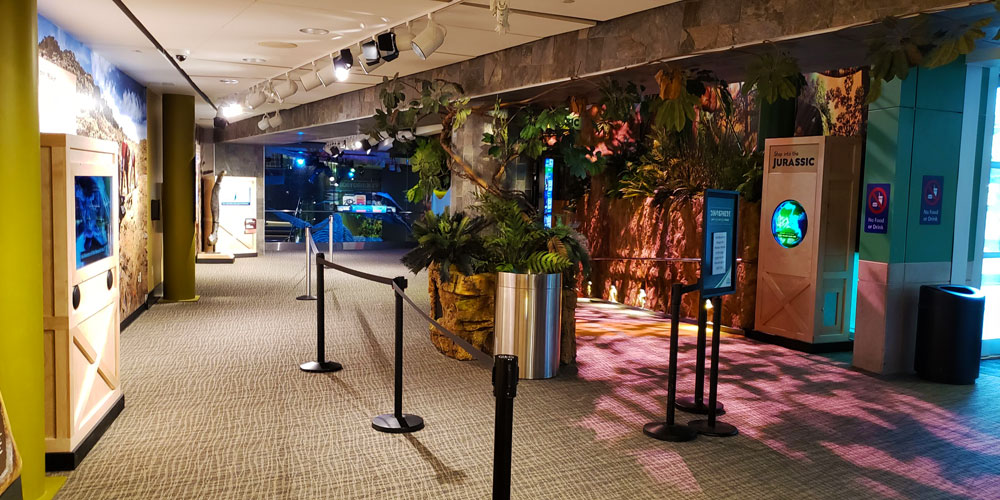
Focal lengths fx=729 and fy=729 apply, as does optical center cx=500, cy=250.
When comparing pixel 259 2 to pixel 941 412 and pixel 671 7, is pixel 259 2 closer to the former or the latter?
pixel 671 7

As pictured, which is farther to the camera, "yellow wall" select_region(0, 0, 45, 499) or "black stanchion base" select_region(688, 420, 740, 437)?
"black stanchion base" select_region(688, 420, 740, 437)

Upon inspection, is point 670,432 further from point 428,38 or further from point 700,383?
point 428,38

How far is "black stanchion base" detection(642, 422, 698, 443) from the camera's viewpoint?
4711mm

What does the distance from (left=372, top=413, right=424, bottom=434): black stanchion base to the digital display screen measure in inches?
79.2

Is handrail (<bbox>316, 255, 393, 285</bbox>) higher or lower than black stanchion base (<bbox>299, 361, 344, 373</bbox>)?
higher

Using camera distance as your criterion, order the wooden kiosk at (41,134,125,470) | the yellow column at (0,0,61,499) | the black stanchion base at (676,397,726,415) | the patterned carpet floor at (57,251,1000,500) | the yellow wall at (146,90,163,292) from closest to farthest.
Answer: the yellow column at (0,0,61,499) → the wooden kiosk at (41,134,125,470) → the patterned carpet floor at (57,251,1000,500) → the black stanchion base at (676,397,726,415) → the yellow wall at (146,90,163,292)

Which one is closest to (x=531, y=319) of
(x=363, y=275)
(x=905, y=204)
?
(x=363, y=275)

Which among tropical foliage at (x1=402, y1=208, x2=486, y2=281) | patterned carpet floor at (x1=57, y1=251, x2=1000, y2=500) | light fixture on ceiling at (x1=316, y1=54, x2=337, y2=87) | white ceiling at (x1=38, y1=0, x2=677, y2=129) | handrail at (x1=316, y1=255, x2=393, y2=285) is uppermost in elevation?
white ceiling at (x1=38, y1=0, x2=677, y2=129)

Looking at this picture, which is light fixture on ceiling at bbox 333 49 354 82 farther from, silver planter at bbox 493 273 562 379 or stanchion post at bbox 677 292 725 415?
stanchion post at bbox 677 292 725 415

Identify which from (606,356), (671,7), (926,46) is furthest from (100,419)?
(926,46)

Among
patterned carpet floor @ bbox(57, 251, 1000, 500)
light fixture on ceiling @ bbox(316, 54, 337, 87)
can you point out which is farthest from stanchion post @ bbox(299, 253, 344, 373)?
light fixture on ceiling @ bbox(316, 54, 337, 87)

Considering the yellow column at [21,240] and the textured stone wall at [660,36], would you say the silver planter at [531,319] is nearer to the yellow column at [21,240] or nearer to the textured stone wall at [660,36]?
the textured stone wall at [660,36]

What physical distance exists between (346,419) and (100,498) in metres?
1.62

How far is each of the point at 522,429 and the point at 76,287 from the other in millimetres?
2808
